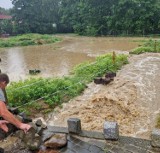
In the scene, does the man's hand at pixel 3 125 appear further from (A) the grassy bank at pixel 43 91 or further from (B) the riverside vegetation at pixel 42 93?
(A) the grassy bank at pixel 43 91

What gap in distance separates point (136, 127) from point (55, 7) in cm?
4636

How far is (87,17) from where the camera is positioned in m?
45.3

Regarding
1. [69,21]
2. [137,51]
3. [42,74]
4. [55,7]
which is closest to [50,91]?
[42,74]

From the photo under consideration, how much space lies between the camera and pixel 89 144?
551cm

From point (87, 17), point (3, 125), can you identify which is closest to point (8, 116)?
point (3, 125)

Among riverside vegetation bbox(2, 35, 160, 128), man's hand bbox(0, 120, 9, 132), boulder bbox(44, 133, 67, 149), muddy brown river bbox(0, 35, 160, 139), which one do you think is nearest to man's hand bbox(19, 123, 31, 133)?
man's hand bbox(0, 120, 9, 132)

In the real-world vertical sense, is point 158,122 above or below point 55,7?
below

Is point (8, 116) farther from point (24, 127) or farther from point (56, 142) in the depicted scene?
point (56, 142)

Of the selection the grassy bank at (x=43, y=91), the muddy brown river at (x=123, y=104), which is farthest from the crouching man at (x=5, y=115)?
the grassy bank at (x=43, y=91)

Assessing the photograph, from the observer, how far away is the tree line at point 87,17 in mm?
37469

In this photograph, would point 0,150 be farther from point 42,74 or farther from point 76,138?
point 42,74

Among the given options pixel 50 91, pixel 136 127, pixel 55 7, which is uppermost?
pixel 55 7

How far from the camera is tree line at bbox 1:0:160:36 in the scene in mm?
37469

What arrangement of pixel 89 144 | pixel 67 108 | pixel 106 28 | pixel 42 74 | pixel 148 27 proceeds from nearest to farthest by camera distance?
pixel 89 144 → pixel 67 108 → pixel 42 74 → pixel 148 27 → pixel 106 28
